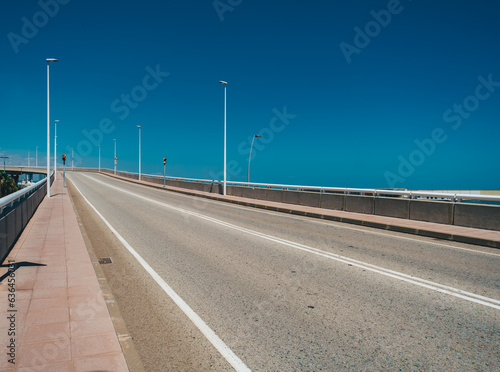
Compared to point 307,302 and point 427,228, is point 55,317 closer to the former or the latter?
point 307,302

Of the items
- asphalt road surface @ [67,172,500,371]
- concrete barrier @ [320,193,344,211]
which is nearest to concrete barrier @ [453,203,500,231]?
asphalt road surface @ [67,172,500,371]

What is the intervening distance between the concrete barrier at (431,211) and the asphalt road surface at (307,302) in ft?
10.2

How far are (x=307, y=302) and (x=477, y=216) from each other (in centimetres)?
902

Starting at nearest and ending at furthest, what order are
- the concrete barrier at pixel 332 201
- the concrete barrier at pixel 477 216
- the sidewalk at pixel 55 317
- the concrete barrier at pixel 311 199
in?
1. the sidewalk at pixel 55 317
2. the concrete barrier at pixel 477 216
3. the concrete barrier at pixel 332 201
4. the concrete barrier at pixel 311 199

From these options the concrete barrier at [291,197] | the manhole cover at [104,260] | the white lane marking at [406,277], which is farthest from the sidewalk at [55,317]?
the concrete barrier at [291,197]

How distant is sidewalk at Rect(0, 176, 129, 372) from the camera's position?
3277 mm

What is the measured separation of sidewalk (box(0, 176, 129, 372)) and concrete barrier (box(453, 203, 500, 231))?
11.4 m

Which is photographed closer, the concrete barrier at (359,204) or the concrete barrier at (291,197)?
the concrete barrier at (359,204)

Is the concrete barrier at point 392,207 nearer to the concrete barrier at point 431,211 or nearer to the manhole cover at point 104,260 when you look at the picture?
the concrete barrier at point 431,211

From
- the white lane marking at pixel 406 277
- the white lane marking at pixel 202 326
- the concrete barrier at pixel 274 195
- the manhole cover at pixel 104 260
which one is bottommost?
the manhole cover at pixel 104 260

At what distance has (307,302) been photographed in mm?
4969

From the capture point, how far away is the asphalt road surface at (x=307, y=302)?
3506 mm

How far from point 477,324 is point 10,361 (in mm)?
5287

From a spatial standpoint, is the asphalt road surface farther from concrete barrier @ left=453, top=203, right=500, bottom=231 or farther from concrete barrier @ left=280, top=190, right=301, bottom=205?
concrete barrier @ left=280, top=190, right=301, bottom=205
